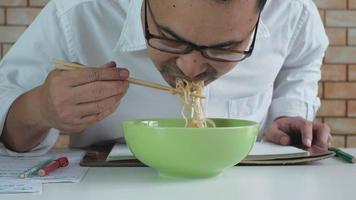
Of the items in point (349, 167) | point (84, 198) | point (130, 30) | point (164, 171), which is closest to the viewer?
point (84, 198)

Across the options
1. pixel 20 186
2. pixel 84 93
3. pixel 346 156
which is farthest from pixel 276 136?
pixel 20 186

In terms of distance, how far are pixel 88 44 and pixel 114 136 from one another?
211 millimetres

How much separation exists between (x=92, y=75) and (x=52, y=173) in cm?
16

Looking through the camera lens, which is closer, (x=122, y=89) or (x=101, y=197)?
(x=101, y=197)

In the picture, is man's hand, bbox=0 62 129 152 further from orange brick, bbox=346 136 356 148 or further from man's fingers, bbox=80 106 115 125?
orange brick, bbox=346 136 356 148

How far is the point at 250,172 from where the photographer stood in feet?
2.95

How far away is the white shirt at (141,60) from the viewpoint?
1.17m

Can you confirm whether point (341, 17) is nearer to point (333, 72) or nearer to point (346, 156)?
point (333, 72)

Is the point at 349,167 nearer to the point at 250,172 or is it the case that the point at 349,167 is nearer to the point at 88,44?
the point at 250,172

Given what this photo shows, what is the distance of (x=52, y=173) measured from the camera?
0.87m

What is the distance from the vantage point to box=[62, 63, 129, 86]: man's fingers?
0.89 metres

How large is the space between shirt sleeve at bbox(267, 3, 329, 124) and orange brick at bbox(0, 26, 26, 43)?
1.02m

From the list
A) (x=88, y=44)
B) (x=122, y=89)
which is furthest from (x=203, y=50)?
(x=88, y=44)

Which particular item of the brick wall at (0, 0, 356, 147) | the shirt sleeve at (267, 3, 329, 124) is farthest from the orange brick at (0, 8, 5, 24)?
the shirt sleeve at (267, 3, 329, 124)
